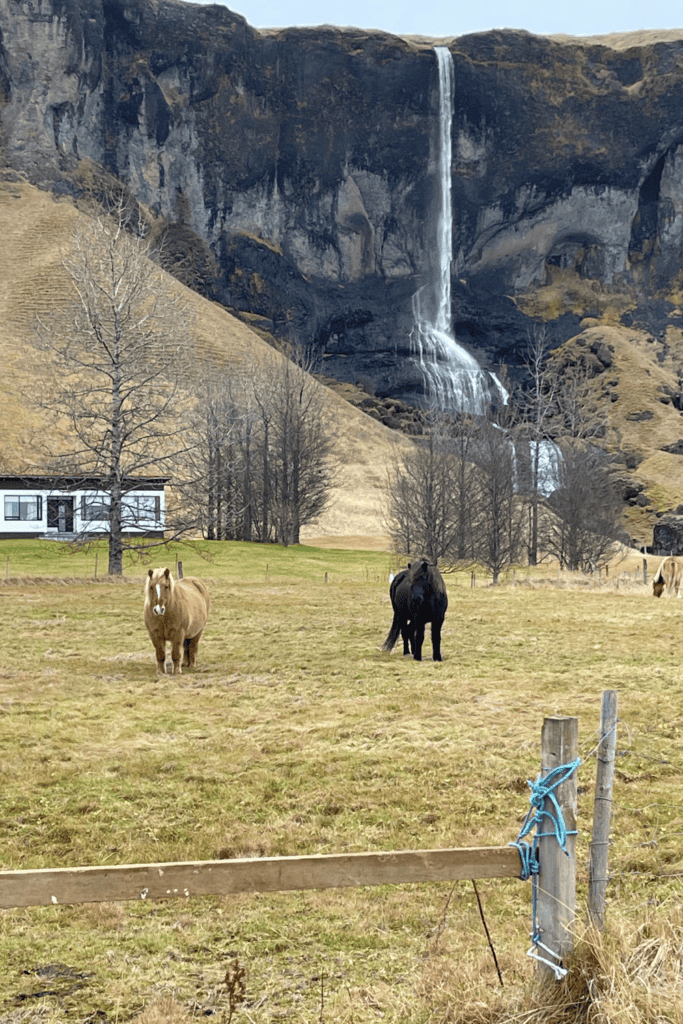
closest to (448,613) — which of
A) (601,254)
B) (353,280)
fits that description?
(353,280)

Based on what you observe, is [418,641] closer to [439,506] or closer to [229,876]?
[229,876]

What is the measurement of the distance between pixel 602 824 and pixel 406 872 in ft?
3.88

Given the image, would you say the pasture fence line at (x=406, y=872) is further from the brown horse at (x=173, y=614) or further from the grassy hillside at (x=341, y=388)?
the grassy hillside at (x=341, y=388)

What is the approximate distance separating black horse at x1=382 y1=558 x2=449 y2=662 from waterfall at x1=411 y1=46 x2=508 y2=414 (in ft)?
333

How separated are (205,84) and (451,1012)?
142079 millimetres

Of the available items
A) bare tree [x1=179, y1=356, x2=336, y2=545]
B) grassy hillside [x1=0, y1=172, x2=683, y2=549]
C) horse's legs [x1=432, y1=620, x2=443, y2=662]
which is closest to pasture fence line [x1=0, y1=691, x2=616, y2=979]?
horse's legs [x1=432, y1=620, x2=443, y2=662]

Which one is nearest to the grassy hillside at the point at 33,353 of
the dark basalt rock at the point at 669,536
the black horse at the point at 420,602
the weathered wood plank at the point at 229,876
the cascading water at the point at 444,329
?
the cascading water at the point at 444,329

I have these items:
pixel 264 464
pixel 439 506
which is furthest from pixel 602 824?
pixel 264 464

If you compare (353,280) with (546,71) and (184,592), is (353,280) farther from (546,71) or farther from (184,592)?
(184,592)

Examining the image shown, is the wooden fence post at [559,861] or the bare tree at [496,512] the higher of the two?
the bare tree at [496,512]

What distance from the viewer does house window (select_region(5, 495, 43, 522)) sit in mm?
58875

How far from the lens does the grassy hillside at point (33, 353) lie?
78.5 metres

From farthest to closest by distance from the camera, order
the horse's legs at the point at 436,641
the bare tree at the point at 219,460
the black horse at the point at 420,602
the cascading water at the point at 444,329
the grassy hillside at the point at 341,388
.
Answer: the cascading water at the point at 444,329 → the grassy hillside at the point at 341,388 → the bare tree at the point at 219,460 → the horse's legs at the point at 436,641 → the black horse at the point at 420,602

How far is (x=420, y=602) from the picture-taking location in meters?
16.1
